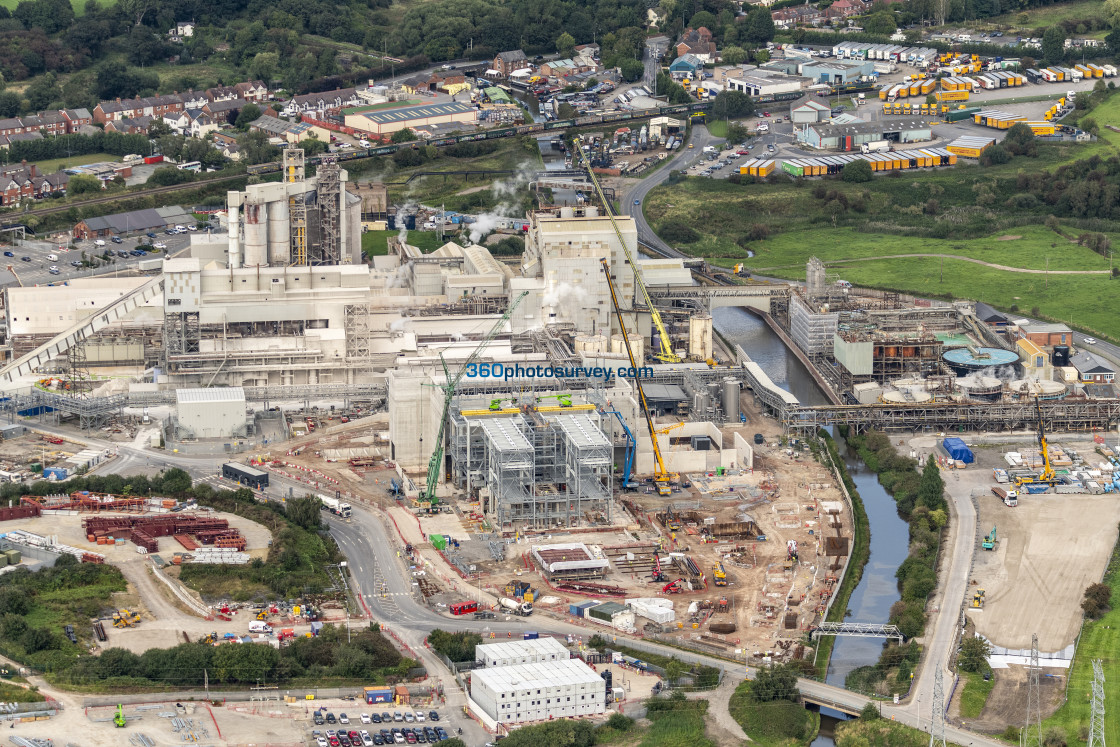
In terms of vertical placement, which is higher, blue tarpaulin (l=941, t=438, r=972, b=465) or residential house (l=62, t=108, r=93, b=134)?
residential house (l=62, t=108, r=93, b=134)

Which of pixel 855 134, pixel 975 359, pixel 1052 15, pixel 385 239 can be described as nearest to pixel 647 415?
Answer: pixel 975 359

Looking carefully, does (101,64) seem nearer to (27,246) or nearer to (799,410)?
(27,246)

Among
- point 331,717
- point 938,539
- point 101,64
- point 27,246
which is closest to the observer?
point 331,717

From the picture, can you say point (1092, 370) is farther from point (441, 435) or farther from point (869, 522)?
point (441, 435)

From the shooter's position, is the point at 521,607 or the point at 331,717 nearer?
the point at 331,717

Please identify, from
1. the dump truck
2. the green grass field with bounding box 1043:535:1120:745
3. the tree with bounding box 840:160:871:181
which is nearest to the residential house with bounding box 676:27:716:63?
the tree with bounding box 840:160:871:181

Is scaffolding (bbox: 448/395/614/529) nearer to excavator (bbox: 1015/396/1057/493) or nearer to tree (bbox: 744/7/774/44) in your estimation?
excavator (bbox: 1015/396/1057/493)

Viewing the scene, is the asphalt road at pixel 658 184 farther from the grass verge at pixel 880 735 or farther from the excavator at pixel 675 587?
the grass verge at pixel 880 735

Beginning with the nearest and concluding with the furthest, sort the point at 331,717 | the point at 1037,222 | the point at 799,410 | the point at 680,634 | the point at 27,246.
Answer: the point at 331,717
the point at 680,634
the point at 799,410
the point at 27,246
the point at 1037,222

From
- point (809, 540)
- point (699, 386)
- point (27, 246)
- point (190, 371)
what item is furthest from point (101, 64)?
point (809, 540)
